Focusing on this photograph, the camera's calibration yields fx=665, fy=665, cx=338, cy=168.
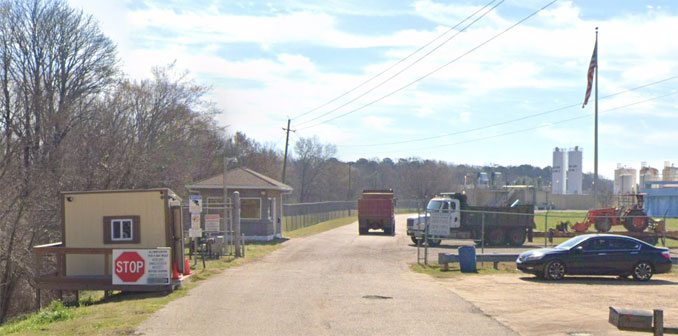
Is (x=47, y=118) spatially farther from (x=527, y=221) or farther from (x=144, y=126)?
(x=527, y=221)

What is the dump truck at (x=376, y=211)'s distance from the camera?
4300cm

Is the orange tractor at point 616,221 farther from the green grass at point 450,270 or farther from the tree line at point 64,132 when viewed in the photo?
the tree line at point 64,132

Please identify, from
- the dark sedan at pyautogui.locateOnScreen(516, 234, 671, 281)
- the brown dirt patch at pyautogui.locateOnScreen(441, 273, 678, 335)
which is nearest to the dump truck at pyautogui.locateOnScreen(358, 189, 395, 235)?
the brown dirt patch at pyautogui.locateOnScreen(441, 273, 678, 335)

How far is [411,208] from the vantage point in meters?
91.0

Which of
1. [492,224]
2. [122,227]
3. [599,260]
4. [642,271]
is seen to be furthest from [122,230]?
[492,224]

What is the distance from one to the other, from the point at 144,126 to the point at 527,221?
940 inches

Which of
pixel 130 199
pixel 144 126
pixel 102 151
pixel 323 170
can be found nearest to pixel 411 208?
pixel 323 170

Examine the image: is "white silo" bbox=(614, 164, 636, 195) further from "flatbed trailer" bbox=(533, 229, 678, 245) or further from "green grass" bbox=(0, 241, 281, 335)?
"green grass" bbox=(0, 241, 281, 335)

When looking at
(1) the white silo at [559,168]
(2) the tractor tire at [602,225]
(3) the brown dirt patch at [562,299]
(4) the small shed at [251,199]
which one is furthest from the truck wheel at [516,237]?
(1) the white silo at [559,168]

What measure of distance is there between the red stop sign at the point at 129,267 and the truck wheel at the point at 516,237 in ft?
78.1

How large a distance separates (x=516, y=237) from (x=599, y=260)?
574 inches

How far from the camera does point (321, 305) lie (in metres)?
14.9

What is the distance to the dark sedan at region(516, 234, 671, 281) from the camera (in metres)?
21.5

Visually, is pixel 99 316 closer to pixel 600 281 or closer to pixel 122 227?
pixel 122 227
